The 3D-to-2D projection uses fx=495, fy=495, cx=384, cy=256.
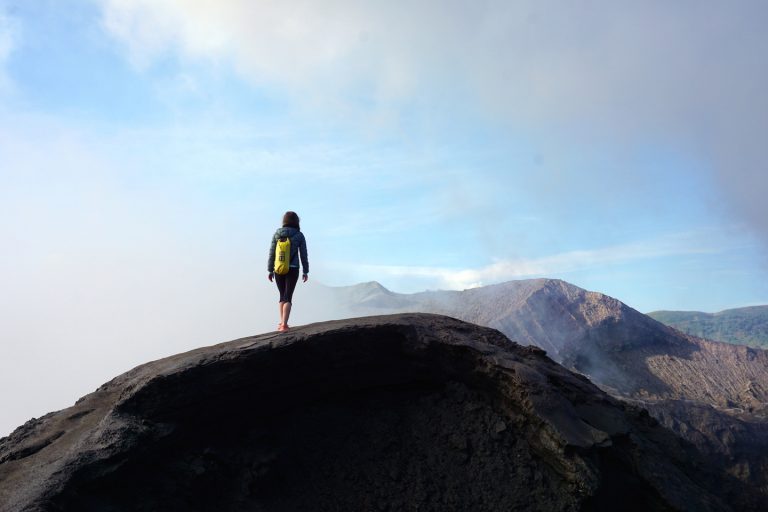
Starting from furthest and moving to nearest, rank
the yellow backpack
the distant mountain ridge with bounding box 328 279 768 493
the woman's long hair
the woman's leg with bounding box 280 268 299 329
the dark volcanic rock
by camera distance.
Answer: the distant mountain ridge with bounding box 328 279 768 493 < the woman's long hair < the yellow backpack < the woman's leg with bounding box 280 268 299 329 < the dark volcanic rock

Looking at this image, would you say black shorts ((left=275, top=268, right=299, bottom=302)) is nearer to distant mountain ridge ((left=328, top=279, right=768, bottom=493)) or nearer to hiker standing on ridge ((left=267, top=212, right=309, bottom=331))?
hiker standing on ridge ((left=267, top=212, right=309, bottom=331))

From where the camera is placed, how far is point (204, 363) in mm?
6199

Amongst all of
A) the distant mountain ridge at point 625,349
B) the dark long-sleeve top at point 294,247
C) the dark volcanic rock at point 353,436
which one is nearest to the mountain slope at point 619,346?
the distant mountain ridge at point 625,349

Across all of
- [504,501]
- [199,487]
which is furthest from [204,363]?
[504,501]

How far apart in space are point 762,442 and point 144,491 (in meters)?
16.9

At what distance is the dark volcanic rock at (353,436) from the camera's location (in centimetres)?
564

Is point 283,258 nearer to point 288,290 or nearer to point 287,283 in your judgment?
point 287,283

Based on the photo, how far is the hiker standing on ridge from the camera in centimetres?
823

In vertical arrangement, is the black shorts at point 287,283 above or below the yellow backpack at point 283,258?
below

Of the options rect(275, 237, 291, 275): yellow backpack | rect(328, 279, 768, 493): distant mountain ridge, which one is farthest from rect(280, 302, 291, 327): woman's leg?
rect(328, 279, 768, 493): distant mountain ridge

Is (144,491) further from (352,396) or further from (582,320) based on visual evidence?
(582,320)

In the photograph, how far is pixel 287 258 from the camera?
324 inches

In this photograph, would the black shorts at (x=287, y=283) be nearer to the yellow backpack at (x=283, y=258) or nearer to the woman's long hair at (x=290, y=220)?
the yellow backpack at (x=283, y=258)

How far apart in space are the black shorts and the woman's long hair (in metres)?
0.78
